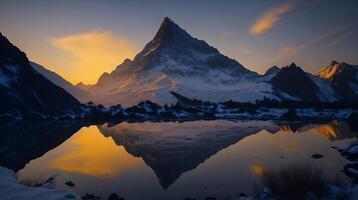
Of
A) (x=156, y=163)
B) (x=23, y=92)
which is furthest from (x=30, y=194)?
(x=23, y=92)

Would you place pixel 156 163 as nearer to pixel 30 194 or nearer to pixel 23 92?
pixel 30 194

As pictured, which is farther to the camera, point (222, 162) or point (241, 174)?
point (222, 162)

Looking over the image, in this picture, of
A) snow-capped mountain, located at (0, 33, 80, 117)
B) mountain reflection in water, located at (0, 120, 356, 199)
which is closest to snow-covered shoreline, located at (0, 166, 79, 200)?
mountain reflection in water, located at (0, 120, 356, 199)

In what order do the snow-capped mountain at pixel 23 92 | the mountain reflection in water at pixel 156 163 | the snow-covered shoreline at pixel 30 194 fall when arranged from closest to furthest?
the snow-covered shoreline at pixel 30 194 < the mountain reflection in water at pixel 156 163 < the snow-capped mountain at pixel 23 92


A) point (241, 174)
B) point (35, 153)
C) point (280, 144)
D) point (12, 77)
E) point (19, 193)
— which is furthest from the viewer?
point (12, 77)

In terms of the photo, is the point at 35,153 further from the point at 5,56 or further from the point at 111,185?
the point at 5,56

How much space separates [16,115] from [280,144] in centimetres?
8585

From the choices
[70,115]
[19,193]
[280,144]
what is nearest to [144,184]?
[19,193]

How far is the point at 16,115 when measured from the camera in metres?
104

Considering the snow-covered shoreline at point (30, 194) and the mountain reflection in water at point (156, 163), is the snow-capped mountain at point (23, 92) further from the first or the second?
the snow-covered shoreline at point (30, 194)

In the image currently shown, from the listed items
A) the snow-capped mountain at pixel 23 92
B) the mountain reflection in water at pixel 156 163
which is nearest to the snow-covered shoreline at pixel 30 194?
the mountain reflection in water at pixel 156 163

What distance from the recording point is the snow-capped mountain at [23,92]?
4218 inches

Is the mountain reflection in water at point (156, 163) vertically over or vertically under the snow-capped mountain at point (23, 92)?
under

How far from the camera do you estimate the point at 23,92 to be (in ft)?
378
